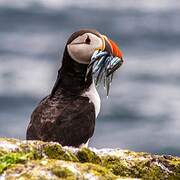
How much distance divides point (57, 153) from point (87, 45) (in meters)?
6.58

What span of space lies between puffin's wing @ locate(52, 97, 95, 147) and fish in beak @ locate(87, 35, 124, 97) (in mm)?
428

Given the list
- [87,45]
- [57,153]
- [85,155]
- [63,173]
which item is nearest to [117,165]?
[85,155]

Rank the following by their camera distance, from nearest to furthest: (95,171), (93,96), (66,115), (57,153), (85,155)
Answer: (95,171), (57,153), (85,155), (66,115), (93,96)

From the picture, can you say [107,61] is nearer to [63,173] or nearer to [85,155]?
[85,155]

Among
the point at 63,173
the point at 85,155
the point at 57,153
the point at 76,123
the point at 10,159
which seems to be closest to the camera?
the point at 63,173

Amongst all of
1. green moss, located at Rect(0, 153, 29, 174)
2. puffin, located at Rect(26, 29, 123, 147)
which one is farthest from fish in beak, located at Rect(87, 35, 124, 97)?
green moss, located at Rect(0, 153, 29, 174)

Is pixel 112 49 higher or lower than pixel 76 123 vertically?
higher

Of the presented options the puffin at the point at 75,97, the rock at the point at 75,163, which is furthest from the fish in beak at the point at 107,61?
the rock at the point at 75,163

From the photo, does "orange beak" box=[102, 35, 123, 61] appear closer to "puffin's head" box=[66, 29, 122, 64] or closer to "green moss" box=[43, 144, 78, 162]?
"puffin's head" box=[66, 29, 122, 64]

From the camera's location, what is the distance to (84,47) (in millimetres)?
12367

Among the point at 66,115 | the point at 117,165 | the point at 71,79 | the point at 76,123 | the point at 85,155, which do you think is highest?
the point at 85,155

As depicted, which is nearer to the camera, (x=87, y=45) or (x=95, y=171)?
(x=95, y=171)

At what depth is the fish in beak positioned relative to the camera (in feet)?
38.1

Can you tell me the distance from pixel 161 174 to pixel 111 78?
17.6 feet
